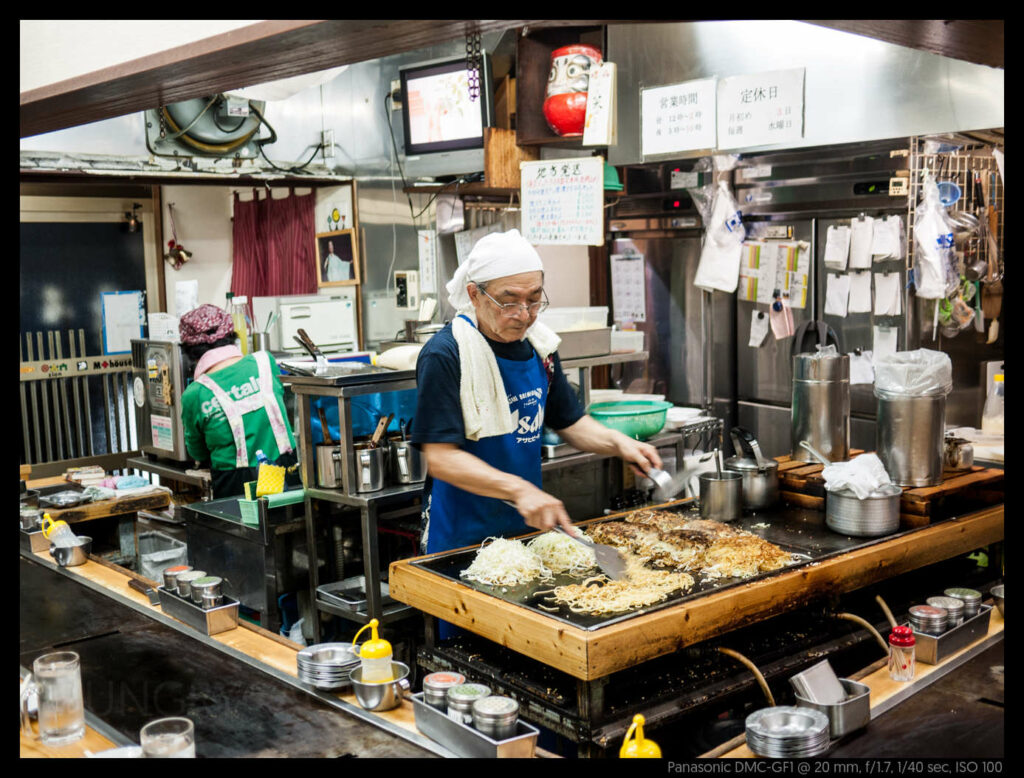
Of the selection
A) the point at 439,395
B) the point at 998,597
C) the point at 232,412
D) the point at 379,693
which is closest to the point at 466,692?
the point at 379,693

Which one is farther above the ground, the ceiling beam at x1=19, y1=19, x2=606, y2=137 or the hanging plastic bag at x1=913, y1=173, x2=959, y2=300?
the ceiling beam at x1=19, y1=19, x2=606, y2=137

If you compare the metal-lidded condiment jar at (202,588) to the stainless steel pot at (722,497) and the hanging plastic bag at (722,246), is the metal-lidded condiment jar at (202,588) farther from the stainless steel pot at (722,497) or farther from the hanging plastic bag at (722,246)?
the hanging plastic bag at (722,246)

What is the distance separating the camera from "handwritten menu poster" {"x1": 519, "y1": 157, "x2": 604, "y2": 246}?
4.24m

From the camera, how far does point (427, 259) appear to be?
22.7ft

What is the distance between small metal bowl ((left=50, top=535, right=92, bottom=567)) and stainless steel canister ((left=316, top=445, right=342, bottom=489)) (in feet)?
3.21

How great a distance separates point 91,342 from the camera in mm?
7023

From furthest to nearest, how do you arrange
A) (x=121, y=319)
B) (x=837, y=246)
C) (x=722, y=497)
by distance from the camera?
(x=121, y=319) → (x=837, y=246) → (x=722, y=497)

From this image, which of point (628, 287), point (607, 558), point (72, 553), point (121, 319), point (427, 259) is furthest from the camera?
point (628, 287)

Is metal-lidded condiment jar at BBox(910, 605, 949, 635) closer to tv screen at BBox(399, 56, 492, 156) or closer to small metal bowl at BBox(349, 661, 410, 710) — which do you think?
small metal bowl at BBox(349, 661, 410, 710)

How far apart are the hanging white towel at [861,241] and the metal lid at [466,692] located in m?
4.71

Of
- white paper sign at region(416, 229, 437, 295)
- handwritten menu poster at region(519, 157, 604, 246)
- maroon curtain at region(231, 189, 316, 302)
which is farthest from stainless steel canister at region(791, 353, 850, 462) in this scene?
maroon curtain at region(231, 189, 316, 302)

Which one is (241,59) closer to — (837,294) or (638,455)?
(638,455)

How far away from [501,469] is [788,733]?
4.49ft

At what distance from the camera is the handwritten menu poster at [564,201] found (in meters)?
4.24
